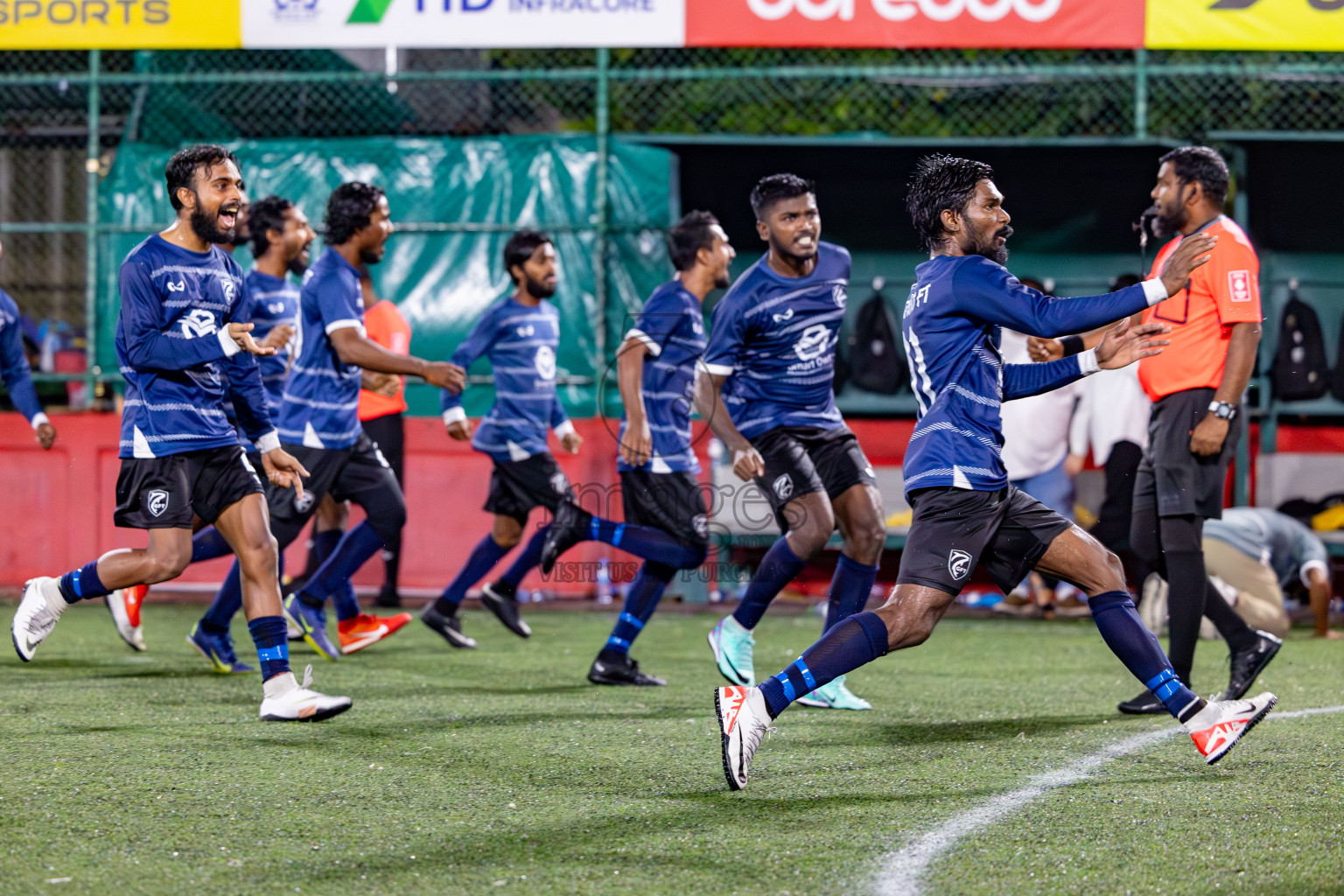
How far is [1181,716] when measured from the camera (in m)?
4.44

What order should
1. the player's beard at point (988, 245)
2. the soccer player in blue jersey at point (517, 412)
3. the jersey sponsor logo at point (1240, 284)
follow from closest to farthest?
the player's beard at point (988, 245), the jersey sponsor logo at point (1240, 284), the soccer player in blue jersey at point (517, 412)

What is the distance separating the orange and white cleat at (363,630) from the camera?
25.1 ft

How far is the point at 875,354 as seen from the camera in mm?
11492

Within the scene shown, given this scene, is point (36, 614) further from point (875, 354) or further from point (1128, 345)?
point (875, 354)

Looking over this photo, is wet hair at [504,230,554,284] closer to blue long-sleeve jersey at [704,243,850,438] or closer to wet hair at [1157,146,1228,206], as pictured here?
blue long-sleeve jersey at [704,243,850,438]

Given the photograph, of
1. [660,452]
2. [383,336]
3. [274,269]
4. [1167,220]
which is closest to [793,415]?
[660,452]

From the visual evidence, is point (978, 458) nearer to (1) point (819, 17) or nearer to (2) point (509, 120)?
(1) point (819, 17)

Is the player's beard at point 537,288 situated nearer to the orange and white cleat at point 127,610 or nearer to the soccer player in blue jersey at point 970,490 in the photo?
the orange and white cleat at point 127,610

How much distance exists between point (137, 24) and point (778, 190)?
627 cm

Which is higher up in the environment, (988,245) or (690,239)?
(690,239)

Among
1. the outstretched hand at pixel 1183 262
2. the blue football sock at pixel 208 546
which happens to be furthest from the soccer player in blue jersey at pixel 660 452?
the outstretched hand at pixel 1183 262

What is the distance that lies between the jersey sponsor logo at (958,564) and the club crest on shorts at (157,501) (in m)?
2.89

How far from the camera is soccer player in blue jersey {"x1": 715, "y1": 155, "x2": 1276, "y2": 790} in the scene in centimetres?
439

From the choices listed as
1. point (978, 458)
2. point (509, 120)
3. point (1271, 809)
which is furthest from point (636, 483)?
point (509, 120)
